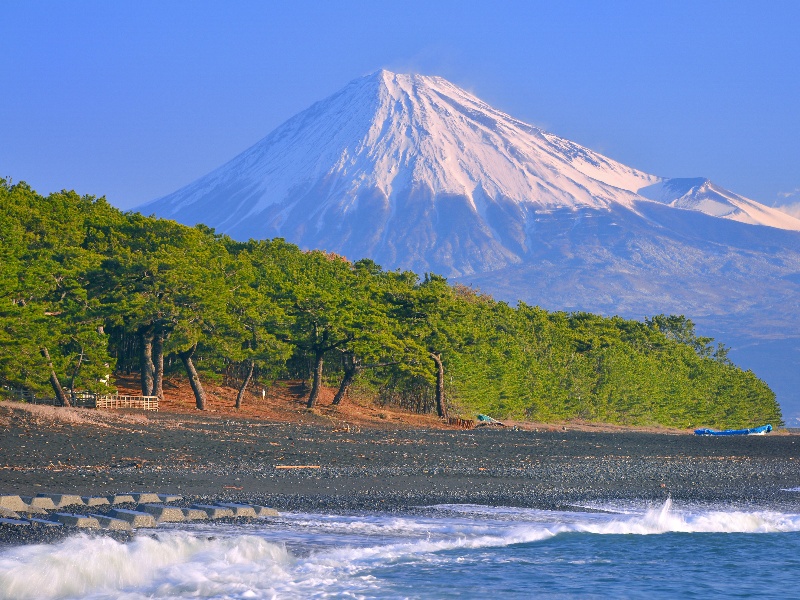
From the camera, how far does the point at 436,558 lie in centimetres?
1588

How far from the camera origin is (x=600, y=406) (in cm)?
8306

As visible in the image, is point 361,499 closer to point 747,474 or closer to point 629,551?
point 629,551

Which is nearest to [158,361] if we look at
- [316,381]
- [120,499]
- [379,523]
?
[316,381]

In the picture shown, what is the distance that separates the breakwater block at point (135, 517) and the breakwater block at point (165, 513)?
0.81ft

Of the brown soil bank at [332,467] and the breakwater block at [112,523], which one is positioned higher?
the brown soil bank at [332,467]

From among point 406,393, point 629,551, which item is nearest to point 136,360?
point 406,393

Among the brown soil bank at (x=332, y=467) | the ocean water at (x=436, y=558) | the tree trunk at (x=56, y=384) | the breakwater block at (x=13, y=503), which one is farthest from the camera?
the tree trunk at (x=56, y=384)

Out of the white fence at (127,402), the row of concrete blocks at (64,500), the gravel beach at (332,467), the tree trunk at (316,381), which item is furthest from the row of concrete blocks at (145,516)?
the tree trunk at (316,381)

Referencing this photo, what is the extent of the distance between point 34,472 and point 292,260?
49.5 metres

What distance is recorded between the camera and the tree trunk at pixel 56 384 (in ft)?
124

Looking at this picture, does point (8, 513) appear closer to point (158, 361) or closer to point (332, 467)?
point (332, 467)

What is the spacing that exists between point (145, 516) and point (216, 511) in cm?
164

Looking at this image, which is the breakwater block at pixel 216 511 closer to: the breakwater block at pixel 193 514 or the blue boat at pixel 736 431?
the breakwater block at pixel 193 514

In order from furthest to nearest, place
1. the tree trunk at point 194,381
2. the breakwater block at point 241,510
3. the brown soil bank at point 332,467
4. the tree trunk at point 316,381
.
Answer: the tree trunk at point 316,381 < the tree trunk at point 194,381 < the brown soil bank at point 332,467 < the breakwater block at point 241,510
